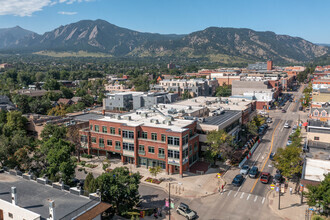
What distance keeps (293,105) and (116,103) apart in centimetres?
8965

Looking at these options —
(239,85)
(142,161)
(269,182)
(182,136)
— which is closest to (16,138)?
(142,161)

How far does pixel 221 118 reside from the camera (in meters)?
68.6

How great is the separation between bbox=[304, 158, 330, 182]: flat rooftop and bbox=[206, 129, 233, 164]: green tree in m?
14.2

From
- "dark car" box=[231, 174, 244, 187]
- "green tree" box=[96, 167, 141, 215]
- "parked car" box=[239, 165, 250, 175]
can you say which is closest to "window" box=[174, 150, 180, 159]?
"dark car" box=[231, 174, 244, 187]

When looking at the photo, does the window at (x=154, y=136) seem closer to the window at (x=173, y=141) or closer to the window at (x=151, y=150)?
the window at (x=151, y=150)

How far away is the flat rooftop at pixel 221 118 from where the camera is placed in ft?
208

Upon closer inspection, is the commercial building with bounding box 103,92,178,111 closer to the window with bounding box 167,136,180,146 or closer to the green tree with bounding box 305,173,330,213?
the window with bounding box 167,136,180,146

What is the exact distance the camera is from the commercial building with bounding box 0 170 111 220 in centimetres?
2773

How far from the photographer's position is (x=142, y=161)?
57.2 metres

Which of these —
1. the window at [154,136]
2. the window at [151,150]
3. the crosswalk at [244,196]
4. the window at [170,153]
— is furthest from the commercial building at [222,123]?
the crosswalk at [244,196]

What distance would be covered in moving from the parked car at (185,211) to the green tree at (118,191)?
21.2 feet

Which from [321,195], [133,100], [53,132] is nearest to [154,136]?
[53,132]

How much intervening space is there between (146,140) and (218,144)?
575 inches

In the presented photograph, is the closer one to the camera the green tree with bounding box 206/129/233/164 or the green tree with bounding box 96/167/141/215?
the green tree with bounding box 96/167/141/215
